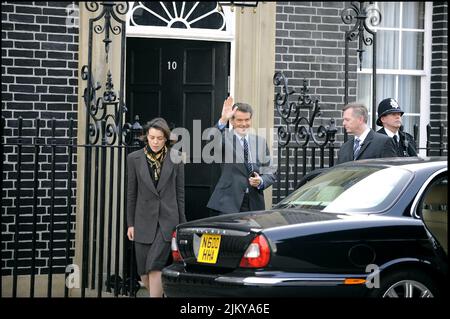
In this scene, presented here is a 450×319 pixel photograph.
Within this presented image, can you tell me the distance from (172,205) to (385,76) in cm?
493

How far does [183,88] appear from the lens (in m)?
12.2

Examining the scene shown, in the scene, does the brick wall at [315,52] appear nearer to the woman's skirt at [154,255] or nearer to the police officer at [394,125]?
the police officer at [394,125]

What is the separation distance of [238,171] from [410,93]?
4.54 meters

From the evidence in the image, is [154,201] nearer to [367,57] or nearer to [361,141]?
[361,141]

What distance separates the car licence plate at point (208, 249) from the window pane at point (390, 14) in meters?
6.21

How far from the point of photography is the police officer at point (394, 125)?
10008 mm

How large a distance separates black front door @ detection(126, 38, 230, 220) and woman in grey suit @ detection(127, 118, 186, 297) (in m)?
2.80

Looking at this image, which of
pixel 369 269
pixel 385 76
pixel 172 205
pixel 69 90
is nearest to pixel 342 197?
pixel 369 269

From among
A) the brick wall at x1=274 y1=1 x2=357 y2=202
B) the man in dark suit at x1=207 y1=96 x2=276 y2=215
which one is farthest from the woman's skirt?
the brick wall at x1=274 y1=1 x2=357 y2=202

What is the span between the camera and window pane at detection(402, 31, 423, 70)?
524 inches

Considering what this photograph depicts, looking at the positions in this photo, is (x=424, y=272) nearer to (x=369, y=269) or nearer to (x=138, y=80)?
(x=369, y=269)

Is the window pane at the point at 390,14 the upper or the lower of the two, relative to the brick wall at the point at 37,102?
upper

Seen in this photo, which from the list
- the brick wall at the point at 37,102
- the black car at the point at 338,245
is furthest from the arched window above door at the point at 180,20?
the black car at the point at 338,245

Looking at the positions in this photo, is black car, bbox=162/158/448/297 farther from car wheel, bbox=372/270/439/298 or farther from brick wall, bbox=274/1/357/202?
brick wall, bbox=274/1/357/202
